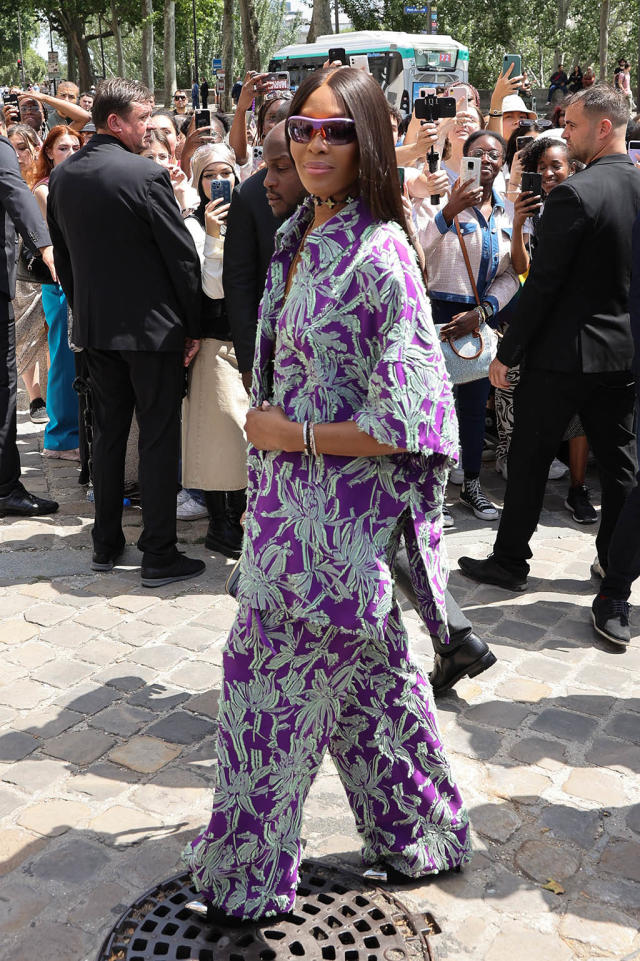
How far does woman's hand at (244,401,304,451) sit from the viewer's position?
7.49 feet

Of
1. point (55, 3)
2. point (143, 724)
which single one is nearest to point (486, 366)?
point (143, 724)

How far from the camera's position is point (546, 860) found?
2975 millimetres

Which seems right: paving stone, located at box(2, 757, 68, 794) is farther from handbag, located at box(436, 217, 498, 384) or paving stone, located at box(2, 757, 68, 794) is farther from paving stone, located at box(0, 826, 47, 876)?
handbag, located at box(436, 217, 498, 384)

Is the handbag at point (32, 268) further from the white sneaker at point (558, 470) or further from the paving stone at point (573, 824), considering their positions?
the paving stone at point (573, 824)

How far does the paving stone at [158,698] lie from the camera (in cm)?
388

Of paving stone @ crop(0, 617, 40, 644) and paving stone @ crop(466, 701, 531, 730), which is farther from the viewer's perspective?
paving stone @ crop(0, 617, 40, 644)

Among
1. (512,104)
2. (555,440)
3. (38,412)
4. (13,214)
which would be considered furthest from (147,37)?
(555,440)

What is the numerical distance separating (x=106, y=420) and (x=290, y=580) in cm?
311

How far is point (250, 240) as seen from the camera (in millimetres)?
4781

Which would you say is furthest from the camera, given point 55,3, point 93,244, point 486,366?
point 55,3

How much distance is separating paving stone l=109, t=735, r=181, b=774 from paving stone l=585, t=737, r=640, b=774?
1.48 meters

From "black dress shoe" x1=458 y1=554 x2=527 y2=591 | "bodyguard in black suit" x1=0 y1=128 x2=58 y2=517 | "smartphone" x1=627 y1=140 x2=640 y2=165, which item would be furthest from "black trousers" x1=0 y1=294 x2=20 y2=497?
"smartphone" x1=627 y1=140 x2=640 y2=165

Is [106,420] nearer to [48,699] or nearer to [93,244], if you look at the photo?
[93,244]

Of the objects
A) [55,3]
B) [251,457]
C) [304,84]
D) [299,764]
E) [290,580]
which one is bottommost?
[299,764]
